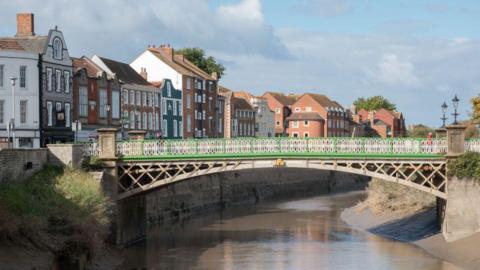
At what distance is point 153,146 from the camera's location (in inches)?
1864

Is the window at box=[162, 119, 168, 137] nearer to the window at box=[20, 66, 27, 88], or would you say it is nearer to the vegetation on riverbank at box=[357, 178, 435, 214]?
the window at box=[20, 66, 27, 88]

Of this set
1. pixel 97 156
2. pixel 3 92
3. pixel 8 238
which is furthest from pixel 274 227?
pixel 8 238

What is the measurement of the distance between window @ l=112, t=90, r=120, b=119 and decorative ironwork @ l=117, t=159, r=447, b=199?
32.0 metres

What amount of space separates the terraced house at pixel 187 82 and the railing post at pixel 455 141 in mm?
57485

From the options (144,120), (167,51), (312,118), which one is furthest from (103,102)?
(312,118)

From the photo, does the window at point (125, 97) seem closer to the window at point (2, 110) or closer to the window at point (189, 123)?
the window at point (189, 123)

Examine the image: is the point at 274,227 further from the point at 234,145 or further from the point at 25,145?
the point at 25,145

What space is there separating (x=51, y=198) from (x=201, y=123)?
6608 centimetres

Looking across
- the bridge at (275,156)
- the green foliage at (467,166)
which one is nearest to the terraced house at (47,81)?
the bridge at (275,156)

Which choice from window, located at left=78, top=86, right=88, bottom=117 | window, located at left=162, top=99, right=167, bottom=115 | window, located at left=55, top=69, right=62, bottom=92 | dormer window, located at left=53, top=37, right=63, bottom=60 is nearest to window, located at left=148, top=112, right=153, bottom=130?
window, located at left=162, top=99, right=167, bottom=115

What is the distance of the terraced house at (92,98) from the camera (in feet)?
241

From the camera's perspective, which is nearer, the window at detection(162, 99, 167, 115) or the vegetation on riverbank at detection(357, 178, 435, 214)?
the vegetation on riverbank at detection(357, 178, 435, 214)

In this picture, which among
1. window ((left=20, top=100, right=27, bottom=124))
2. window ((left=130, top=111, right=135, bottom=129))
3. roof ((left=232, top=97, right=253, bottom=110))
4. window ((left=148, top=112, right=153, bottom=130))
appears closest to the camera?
window ((left=20, top=100, right=27, bottom=124))

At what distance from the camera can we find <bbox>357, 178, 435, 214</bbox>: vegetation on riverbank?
58000 mm
